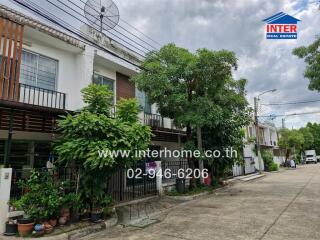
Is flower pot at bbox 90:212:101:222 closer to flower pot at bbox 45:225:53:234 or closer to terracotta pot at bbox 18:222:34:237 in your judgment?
flower pot at bbox 45:225:53:234

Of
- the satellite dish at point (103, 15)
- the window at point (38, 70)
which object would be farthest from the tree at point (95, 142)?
the satellite dish at point (103, 15)

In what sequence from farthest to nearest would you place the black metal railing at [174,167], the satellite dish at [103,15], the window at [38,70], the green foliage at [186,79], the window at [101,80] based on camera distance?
the black metal railing at [174,167]
the window at [101,80]
the satellite dish at [103,15]
the green foliage at [186,79]
the window at [38,70]

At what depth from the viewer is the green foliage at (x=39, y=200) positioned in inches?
242

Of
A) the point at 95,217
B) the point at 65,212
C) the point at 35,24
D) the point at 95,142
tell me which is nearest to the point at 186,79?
the point at 95,142

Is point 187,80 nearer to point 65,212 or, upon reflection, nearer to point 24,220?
point 65,212

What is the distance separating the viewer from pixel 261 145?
35156mm

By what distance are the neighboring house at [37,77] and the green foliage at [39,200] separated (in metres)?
1.22

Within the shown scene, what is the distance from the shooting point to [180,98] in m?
10.6

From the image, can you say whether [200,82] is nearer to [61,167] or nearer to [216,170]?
[216,170]

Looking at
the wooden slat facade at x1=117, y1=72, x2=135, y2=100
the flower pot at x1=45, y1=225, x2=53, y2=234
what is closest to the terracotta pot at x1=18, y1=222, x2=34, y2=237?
the flower pot at x1=45, y1=225, x2=53, y2=234

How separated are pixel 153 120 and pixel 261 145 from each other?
25.8 meters

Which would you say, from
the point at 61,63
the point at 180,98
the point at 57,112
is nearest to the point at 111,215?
the point at 57,112

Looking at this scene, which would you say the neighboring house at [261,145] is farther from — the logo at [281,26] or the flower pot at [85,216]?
the flower pot at [85,216]

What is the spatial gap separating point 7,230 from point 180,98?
7.28 metres
